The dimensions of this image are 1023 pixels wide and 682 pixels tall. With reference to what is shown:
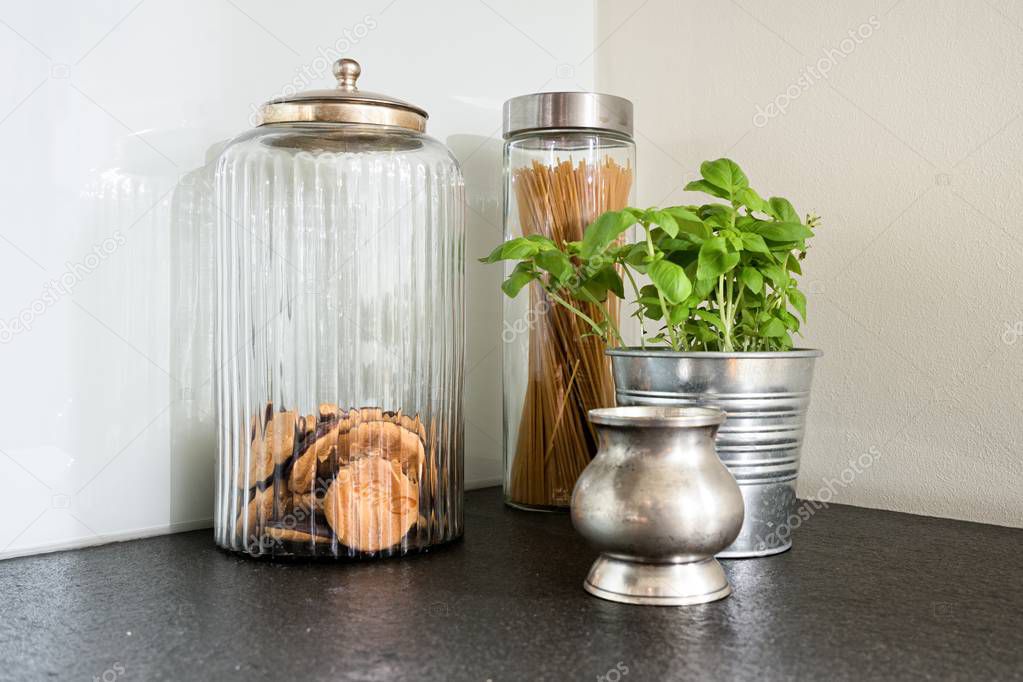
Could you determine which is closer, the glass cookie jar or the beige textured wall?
the glass cookie jar

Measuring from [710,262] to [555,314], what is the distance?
10.5 inches

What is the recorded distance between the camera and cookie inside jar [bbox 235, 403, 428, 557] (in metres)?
0.80

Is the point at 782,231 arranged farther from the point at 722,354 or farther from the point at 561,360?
the point at 561,360

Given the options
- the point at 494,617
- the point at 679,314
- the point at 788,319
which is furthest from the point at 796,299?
the point at 494,617

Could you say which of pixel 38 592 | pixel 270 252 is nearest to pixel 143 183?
pixel 270 252

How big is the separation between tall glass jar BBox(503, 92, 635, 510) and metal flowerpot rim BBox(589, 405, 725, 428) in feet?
0.81

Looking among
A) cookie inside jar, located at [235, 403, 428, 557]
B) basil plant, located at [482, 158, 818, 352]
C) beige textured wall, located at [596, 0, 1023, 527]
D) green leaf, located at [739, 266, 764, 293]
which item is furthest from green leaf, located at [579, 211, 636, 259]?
beige textured wall, located at [596, 0, 1023, 527]

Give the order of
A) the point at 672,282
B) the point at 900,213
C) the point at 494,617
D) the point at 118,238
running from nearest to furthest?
the point at 494,617 < the point at 672,282 < the point at 118,238 < the point at 900,213

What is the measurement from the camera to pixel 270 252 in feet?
2.80

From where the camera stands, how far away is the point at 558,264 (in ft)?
2.99

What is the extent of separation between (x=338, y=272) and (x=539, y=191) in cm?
27

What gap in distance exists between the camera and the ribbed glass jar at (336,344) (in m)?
0.81

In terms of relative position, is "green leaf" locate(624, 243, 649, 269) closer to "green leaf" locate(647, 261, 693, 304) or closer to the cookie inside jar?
"green leaf" locate(647, 261, 693, 304)

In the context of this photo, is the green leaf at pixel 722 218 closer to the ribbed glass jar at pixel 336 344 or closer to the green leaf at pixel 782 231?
the green leaf at pixel 782 231
